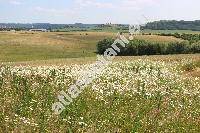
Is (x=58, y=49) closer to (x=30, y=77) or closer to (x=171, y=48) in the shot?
(x=171, y=48)

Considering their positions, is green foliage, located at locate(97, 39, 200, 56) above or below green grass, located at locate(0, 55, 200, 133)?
below

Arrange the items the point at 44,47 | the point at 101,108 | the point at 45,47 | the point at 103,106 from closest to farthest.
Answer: the point at 101,108, the point at 103,106, the point at 44,47, the point at 45,47

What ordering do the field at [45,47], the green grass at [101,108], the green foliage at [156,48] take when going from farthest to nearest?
the field at [45,47]
the green foliage at [156,48]
the green grass at [101,108]

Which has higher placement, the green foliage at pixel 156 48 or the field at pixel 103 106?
the field at pixel 103 106

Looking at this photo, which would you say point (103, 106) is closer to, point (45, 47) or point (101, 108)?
point (101, 108)

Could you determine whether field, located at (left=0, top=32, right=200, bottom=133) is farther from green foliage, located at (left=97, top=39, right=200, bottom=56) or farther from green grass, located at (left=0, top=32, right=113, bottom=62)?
green grass, located at (left=0, top=32, right=113, bottom=62)

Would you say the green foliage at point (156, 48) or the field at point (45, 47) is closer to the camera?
the green foliage at point (156, 48)

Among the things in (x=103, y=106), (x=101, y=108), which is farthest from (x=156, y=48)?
(x=101, y=108)

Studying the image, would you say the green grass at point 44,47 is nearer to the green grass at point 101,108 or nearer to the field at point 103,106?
the field at point 103,106

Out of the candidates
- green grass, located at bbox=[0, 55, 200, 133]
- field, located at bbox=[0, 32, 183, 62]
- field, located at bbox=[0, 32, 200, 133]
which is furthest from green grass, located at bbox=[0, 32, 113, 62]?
green grass, located at bbox=[0, 55, 200, 133]

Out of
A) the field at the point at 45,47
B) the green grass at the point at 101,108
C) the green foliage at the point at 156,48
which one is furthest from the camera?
the field at the point at 45,47

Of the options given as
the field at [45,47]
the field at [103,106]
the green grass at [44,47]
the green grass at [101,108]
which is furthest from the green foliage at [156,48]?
the green grass at [101,108]

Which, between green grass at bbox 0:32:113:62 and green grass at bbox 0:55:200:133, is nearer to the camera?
green grass at bbox 0:55:200:133

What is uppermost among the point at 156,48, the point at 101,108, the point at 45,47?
the point at 101,108
